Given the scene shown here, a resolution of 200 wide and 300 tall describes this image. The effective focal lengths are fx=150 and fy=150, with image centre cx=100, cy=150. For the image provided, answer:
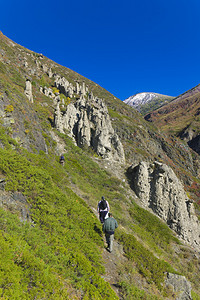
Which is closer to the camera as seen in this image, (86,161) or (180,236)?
(180,236)

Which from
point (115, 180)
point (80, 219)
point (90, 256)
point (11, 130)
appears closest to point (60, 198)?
point (80, 219)

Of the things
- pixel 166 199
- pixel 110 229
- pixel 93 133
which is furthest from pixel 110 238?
pixel 93 133

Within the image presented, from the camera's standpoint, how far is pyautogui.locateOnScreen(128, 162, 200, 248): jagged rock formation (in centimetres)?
1947

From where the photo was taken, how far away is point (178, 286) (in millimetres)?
7879

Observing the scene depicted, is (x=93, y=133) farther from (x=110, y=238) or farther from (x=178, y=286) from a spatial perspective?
(x=178, y=286)

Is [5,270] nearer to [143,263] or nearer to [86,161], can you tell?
[143,263]

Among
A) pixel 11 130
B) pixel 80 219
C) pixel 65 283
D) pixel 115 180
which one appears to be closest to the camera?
pixel 65 283

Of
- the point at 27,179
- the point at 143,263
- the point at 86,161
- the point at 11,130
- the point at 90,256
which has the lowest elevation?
the point at 143,263

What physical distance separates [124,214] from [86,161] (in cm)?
928

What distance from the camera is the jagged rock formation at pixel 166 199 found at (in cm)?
1947

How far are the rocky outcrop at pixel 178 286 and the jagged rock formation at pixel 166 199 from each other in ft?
40.4

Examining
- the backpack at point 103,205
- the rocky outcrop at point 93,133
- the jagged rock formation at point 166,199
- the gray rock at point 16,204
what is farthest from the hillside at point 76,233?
the rocky outcrop at point 93,133

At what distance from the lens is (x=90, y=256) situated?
6.77m

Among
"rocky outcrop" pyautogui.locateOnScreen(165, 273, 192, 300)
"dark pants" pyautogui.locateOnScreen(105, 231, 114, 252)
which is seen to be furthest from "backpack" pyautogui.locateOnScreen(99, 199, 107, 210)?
"rocky outcrop" pyautogui.locateOnScreen(165, 273, 192, 300)
